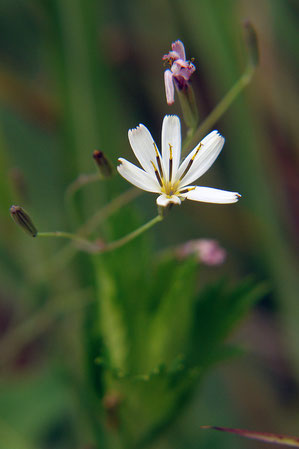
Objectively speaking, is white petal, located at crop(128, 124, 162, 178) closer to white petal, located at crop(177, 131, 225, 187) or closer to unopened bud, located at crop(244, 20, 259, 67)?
white petal, located at crop(177, 131, 225, 187)

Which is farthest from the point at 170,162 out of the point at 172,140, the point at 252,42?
the point at 252,42

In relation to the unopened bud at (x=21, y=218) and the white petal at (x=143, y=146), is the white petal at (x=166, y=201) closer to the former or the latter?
the white petal at (x=143, y=146)

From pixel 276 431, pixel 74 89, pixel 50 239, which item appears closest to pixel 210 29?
pixel 74 89

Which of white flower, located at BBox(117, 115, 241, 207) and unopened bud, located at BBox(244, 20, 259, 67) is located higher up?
unopened bud, located at BBox(244, 20, 259, 67)

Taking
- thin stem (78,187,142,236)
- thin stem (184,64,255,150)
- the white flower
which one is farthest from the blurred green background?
the white flower

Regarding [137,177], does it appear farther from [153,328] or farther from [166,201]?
[153,328]

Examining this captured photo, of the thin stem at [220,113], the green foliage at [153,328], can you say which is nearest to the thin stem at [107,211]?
the green foliage at [153,328]
